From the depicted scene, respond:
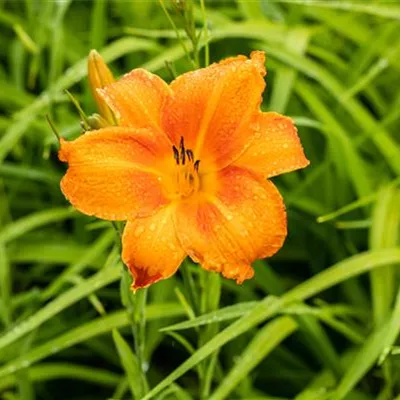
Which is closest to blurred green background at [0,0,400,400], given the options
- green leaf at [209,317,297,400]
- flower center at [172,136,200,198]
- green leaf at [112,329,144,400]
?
green leaf at [209,317,297,400]

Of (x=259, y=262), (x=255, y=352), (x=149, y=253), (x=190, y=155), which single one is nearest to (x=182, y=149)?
(x=190, y=155)

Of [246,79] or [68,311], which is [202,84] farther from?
Result: [68,311]

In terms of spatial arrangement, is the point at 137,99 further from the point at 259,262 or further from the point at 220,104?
the point at 259,262

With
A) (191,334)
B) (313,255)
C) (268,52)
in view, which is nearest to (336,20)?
(268,52)

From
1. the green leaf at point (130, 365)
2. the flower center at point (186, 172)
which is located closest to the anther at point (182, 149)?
the flower center at point (186, 172)

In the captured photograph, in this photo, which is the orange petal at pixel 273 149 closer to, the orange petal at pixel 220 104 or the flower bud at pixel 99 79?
the orange petal at pixel 220 104
